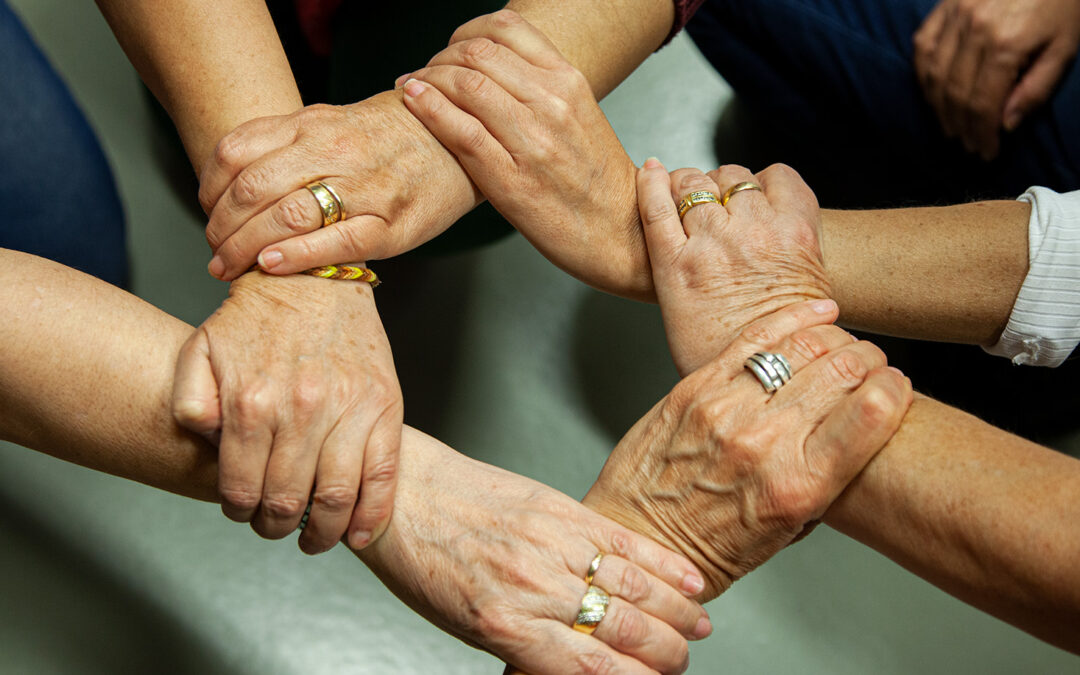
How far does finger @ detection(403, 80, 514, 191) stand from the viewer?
105 cm

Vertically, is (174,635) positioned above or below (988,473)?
below

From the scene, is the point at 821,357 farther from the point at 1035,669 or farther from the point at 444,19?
the point at 444,19

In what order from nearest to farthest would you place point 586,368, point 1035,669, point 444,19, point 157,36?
point 157,36 → point 1035,669 → point 444,19 → point 586,368

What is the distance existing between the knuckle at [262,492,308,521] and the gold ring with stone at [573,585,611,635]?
30 centimetres

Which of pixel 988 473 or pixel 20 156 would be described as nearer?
pixel 988 473

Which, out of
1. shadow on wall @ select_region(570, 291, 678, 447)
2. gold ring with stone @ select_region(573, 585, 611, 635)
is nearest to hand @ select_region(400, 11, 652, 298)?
shadow on wall @ select_region(570, 291, 678, 447)

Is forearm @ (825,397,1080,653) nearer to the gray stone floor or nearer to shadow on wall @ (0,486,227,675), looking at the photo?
the gray stone floor

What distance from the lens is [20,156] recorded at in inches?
43.8

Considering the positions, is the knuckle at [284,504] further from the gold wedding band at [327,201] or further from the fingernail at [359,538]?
the gold wedding band at [327,201]

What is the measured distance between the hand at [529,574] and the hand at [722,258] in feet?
0.85

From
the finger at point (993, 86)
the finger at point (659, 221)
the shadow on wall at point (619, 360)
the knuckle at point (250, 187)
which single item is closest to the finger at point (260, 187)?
the knuckle at point (250, 187)

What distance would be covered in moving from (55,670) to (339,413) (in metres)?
0.63

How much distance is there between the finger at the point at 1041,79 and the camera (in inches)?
47.8

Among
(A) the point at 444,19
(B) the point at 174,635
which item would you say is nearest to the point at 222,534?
Answer: (B) the point at 174,635
